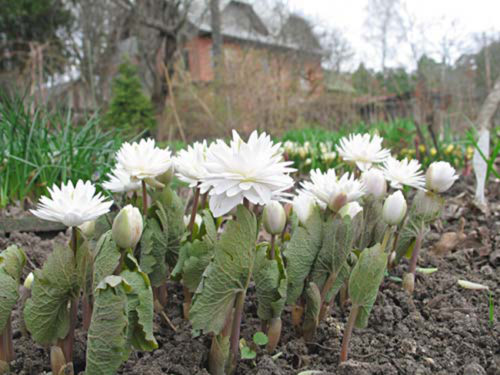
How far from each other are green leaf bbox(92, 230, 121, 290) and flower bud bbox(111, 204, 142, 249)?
2 centimetres

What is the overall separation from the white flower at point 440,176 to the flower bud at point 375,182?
0.38 ft

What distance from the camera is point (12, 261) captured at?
85cm

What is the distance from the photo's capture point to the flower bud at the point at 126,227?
748 millimetres

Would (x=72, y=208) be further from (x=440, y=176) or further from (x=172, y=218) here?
(x=440, y=176)

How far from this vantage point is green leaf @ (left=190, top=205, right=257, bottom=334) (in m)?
0.76

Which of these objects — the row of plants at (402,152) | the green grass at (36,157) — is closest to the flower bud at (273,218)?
the green grass at (36,157)

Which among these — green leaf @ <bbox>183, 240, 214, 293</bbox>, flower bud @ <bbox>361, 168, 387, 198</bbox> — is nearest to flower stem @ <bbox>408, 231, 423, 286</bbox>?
flower bud @ <bbox>361, 168, 387, 198</bbox>

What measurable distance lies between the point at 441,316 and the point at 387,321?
5.9 inches

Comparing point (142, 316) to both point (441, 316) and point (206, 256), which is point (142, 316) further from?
point (441, 316)

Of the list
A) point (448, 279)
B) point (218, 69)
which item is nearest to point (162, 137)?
point (218, 69)

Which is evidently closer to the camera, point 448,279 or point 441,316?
point 441,316

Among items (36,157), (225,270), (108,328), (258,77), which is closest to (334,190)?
(225,270)

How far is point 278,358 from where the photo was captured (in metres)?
0.91

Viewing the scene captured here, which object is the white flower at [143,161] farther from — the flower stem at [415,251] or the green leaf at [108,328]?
the flower stem at [415,251]
